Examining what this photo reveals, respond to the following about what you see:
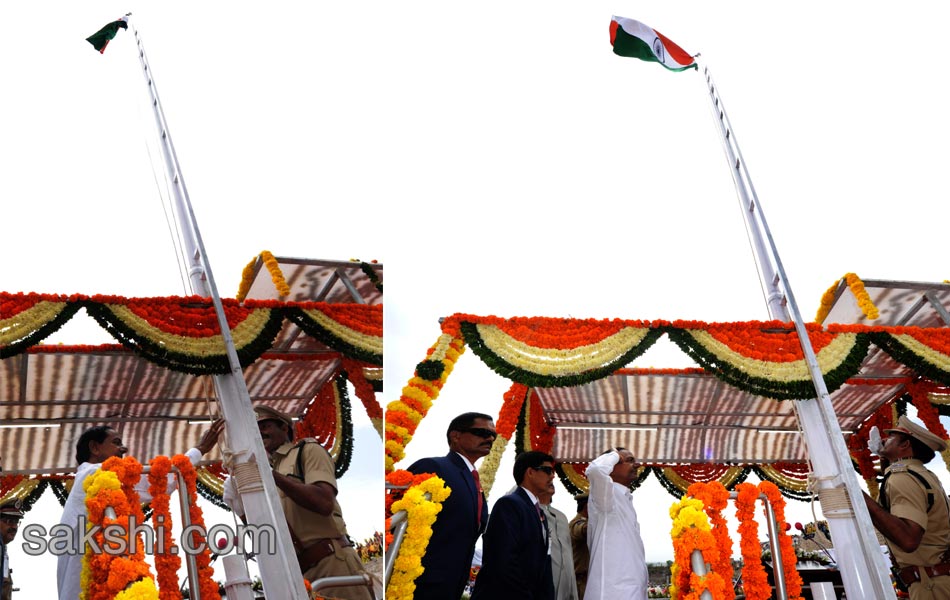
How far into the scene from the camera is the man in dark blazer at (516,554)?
410cm

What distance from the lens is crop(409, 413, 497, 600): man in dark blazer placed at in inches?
153

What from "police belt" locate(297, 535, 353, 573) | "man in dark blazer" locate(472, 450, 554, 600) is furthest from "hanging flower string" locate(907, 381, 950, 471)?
"police belt" locate(297, 535, 353, 573)

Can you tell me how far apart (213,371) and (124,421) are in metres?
2.46

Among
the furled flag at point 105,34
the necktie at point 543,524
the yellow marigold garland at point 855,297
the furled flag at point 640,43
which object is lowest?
the necktie at point 543,524

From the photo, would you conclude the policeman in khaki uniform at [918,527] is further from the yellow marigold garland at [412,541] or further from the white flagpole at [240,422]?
the white flagpole at [240,422]

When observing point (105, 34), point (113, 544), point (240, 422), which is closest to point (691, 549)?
point (240, 422)

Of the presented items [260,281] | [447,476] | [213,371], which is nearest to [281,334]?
[260,281]

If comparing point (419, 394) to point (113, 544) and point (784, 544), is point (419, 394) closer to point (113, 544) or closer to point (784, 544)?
point (113, 544)

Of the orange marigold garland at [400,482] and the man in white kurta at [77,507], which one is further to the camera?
the man in white kurta at [77,507]

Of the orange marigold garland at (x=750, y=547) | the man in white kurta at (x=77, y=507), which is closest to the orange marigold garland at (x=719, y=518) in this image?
the orange marigold garland at (x=750, y=547)

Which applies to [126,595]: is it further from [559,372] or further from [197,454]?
[559,372]

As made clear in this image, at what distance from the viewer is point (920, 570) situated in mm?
4898

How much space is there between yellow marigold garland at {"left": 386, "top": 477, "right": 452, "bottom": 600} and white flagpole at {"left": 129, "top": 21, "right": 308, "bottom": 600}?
31.8 inches

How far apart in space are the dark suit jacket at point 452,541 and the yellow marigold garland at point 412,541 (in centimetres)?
6
